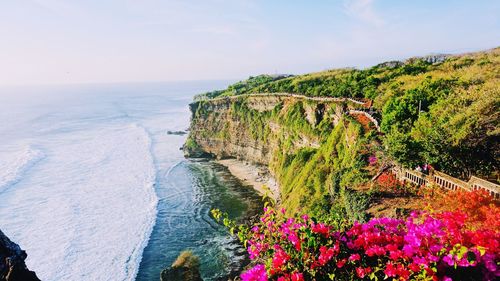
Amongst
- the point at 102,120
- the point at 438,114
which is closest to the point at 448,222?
the point at 438,114

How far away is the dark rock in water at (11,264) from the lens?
14.9 metres

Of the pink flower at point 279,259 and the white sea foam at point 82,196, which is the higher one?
the pink flower at point 279,259

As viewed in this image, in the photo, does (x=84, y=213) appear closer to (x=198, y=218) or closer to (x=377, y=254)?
(x=198, y=218)

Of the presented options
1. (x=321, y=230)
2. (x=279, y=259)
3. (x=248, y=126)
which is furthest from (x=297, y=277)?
(x=248, y=126)

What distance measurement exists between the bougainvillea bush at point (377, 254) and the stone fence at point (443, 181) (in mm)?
11849

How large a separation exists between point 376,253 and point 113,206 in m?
40.8

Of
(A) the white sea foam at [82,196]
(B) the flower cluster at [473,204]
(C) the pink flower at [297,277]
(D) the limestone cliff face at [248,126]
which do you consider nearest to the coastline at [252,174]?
(D) the limestone cliff face at [248,126]

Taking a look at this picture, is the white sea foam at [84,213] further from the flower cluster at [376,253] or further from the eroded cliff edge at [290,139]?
the flower cluster at [376,253]

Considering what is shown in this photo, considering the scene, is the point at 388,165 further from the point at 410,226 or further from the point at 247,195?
the point at 247,195

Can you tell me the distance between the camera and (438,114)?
86.6 ft

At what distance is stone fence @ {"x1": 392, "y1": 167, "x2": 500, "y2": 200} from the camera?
17.2m

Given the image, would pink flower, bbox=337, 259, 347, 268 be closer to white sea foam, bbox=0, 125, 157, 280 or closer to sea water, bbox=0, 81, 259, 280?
sea water, bbox=0, 81, 259, 280

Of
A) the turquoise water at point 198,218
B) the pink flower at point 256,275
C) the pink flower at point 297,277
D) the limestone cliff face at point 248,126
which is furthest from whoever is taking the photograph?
the limestone cliff face at point 248,126

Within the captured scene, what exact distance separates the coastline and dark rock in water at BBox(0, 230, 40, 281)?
2999cm
